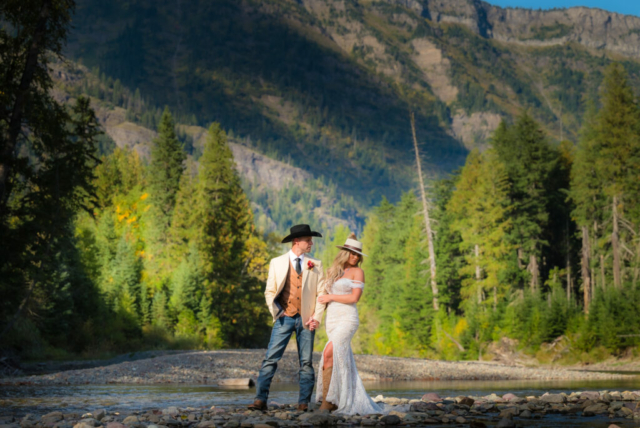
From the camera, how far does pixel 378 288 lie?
222 feet

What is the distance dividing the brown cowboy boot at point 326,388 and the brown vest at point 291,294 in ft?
3.24

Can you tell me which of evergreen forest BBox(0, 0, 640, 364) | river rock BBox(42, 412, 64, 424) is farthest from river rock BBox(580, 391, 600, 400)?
evergreen forest BBox(0, 0, 640, 364)

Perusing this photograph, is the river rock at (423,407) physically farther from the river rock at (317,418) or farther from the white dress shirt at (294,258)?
the white dress shirt at (294,258)

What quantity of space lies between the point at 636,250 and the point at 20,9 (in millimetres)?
Answer: 31908

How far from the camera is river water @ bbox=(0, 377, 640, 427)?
11383 millimetres

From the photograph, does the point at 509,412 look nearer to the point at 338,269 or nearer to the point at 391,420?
the point at 391,420

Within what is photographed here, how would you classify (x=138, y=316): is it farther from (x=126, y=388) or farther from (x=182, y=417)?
(x=182, y=417)

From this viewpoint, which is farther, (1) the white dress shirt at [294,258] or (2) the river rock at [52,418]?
(1) the white dress shirt at [294,258]

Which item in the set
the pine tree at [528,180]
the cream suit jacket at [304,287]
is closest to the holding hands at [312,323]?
the cream suit jacket at [304,287]

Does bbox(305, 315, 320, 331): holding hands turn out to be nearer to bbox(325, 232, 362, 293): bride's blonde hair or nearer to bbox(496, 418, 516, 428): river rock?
bbox(325, 232, 362, 293): bride's blonde hair

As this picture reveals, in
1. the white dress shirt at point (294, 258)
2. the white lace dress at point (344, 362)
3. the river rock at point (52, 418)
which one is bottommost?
the river rock at point (52, 418)

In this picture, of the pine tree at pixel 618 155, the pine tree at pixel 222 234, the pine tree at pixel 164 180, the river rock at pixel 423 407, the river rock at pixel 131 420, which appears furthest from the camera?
the pine tree at pixel 164 180

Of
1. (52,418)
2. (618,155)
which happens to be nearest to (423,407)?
(52,418)

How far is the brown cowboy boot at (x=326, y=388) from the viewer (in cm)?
973
